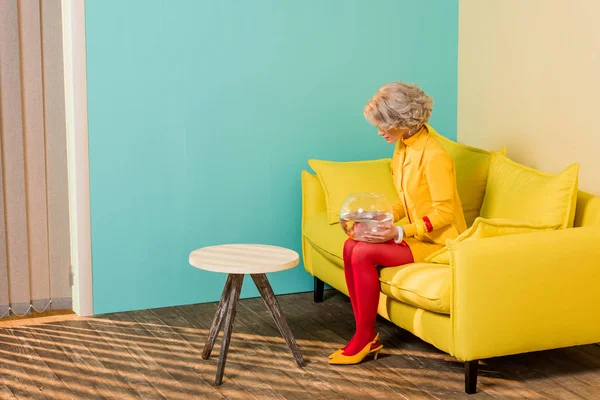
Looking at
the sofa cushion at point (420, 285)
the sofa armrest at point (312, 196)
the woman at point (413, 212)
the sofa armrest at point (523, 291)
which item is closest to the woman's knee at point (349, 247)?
the woman at point (413, 212)

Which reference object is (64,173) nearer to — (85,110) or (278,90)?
(85,110)

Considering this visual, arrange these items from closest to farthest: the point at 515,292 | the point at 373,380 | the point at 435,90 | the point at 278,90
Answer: the point at 515,292 → the point at 373,380 → the point at 278,90 → the point at 435,90

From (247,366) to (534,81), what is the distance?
6.35ft

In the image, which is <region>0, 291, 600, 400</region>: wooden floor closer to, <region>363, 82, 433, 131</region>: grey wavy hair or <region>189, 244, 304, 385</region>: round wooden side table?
<region>189, 244, 304, 385</region>: round wooden side table

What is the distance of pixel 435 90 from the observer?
4.40m

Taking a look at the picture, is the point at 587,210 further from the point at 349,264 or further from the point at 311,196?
the point at 311,196

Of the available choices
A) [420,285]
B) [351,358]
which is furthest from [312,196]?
[420,285]

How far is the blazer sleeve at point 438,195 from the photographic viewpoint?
3107mm

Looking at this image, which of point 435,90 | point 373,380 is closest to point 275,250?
point 373,380

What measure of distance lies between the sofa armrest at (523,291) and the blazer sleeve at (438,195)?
0.38 m

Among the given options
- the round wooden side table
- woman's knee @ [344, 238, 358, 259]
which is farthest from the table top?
woman's knee @ [344, 238, 358, 259]

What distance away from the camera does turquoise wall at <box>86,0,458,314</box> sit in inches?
148

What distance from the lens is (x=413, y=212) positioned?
3.23 m

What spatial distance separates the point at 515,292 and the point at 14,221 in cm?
237
